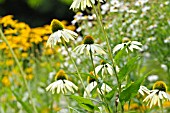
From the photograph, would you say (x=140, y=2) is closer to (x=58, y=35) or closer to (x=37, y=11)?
(x=58, y=35)

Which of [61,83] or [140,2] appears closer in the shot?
[61,83]

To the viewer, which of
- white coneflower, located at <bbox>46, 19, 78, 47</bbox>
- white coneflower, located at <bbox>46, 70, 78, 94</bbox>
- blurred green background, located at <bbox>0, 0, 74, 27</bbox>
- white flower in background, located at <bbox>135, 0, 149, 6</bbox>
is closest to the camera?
white coneflower, located at <bbox>46, 19, 78, 47</bbox>

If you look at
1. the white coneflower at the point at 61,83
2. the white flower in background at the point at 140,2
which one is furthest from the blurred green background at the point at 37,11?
the white coneflower at the point at 61,83

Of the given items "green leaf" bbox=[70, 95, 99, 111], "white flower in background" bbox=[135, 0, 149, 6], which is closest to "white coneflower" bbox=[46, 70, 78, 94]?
"green leaf" bbox=[70, 95, 99, 111]

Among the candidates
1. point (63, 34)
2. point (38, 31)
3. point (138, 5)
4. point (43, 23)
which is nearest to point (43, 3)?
point (43, 23)

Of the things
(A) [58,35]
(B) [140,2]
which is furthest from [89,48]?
(B) [140,2]

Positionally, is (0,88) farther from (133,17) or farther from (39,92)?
(133,17)

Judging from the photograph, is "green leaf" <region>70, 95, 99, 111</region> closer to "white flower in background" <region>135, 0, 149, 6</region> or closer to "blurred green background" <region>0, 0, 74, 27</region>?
"white flower in background" <region>135, 0, 149, 6</region>

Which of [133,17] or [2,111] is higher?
[133,17]
